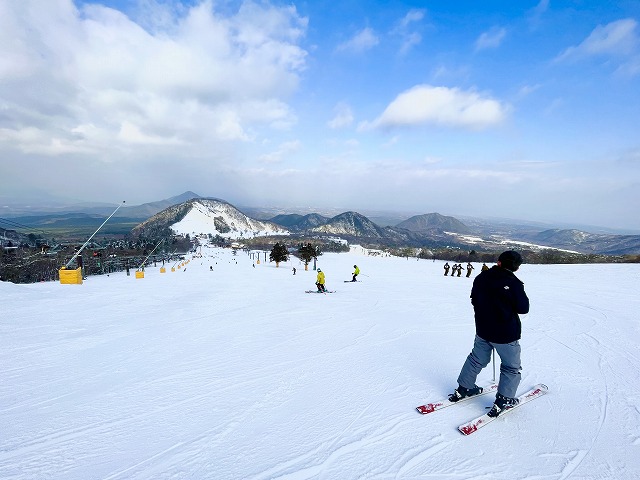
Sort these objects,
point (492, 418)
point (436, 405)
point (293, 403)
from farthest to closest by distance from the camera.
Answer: point (293, 403) → point (436, 405) → point (492, 418)

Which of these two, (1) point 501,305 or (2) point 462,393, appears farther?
(2) point 462,393

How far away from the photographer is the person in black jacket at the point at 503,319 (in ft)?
12.0

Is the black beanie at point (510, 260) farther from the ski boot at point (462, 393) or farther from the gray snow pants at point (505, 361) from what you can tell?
the ski boot at point (462, 393)

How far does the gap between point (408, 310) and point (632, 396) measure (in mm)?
6394

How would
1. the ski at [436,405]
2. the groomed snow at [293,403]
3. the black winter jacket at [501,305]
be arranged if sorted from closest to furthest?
1. the groomed snow at [293,403]
2. the black winter jacket at [501,305]
3. the ski at [436,405]

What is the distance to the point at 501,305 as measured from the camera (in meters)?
3.66

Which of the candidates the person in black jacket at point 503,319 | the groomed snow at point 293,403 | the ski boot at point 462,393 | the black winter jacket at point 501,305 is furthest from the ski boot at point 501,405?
the black winter jacket at point 501,305

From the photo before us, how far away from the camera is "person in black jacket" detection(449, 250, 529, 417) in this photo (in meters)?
3.65

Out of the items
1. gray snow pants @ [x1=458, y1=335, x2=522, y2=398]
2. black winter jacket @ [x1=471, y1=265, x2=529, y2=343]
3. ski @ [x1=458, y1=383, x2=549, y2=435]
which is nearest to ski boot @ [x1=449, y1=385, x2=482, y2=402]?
gray snow pants @ [x1=458, y1=335, x2=522, y2=398]

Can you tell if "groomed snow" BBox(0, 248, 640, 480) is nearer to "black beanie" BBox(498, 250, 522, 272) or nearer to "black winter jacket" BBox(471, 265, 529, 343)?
→ "black winter jacket" BBox(471, 265, 529, 343)

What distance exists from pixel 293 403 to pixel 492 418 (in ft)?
8.07

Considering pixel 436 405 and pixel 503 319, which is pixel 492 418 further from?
pixel 503 319

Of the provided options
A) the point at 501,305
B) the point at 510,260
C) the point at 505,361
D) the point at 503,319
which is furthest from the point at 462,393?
the point at 510,260

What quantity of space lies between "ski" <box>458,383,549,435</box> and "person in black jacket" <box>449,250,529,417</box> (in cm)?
10
